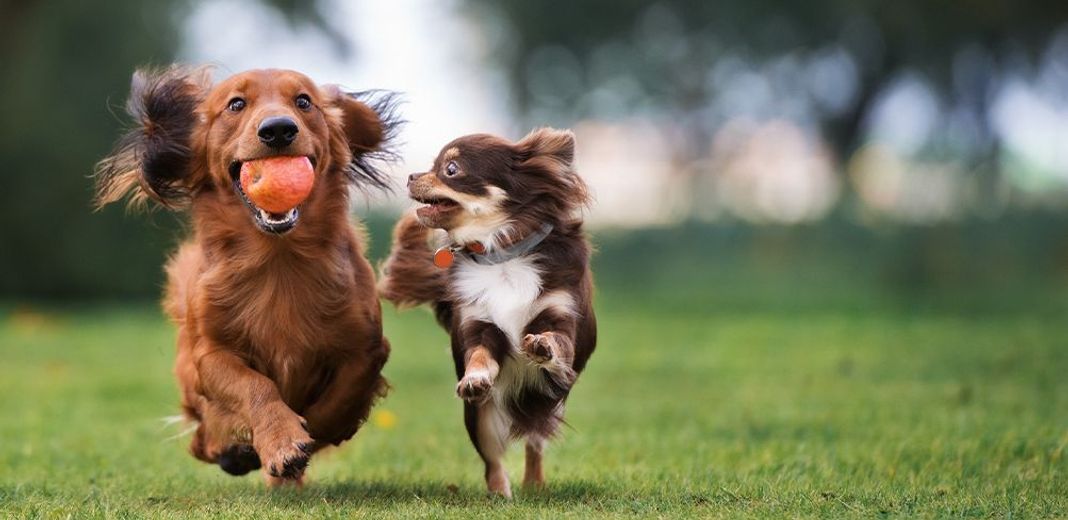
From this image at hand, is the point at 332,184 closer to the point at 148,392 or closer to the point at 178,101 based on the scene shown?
the point at 178,101

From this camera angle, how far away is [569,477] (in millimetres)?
6055

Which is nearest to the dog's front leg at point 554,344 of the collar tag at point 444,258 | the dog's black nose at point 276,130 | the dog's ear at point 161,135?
the collar tag at point 444,258

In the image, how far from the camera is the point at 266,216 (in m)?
5.23

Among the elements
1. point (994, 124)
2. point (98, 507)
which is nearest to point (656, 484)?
point (98, 507)

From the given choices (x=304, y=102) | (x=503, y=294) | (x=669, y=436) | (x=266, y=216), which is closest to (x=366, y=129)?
(x=304, y=102)

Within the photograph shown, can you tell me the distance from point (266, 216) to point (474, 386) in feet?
3.59

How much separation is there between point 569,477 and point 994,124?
21.9m

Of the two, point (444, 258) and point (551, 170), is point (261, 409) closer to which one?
point (444, 258)

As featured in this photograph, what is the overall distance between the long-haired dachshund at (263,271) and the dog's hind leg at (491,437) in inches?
19.2

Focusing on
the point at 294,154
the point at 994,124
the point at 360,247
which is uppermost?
the point at 994,124

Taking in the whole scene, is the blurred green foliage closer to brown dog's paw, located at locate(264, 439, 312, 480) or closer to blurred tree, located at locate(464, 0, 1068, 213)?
blurred tree, located at locate(464, 0, 1068, 213)

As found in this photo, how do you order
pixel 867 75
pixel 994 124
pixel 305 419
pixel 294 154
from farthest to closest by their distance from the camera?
pixel 867 75, pixel 994 124, pixel 305 419, pixel 294 154

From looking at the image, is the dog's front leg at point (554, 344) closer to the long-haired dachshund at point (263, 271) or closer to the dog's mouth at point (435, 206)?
the dog's mouth at point (435, 206)

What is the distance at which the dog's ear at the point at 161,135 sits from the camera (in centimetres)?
570
